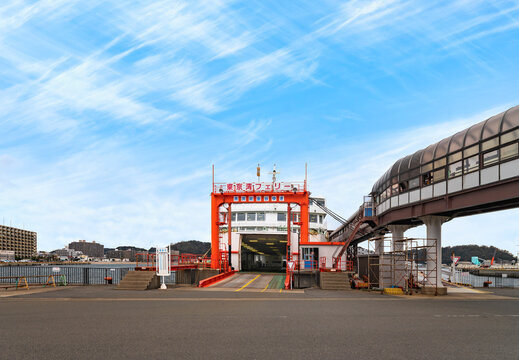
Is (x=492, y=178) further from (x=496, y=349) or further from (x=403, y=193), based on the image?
(x=496, y=349)

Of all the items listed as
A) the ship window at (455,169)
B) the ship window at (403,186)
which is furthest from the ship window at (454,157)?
the ship window at (403,186)

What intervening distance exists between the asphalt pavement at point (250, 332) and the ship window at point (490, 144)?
8961 millimetres

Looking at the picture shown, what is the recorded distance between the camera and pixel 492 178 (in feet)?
72.8

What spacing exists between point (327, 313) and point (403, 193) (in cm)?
1769

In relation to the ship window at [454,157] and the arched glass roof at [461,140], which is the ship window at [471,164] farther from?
the arched glass roof at [461,140]

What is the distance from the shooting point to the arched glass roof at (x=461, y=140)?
22.1 metres

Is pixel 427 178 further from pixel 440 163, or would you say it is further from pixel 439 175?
pixel 440 163

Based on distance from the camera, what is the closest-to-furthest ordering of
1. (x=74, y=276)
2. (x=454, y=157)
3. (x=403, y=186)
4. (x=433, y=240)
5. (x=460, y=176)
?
1. (x=460, y=176)
2. (x=454, y=157)
3. (x=433, y=240)
4. (x=403, y=186)
5. (x=74, y=276)

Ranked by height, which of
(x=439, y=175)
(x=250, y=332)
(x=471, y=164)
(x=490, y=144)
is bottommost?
(x=250, y=332)

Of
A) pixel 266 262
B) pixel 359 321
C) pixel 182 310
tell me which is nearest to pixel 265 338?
pixel 359 321

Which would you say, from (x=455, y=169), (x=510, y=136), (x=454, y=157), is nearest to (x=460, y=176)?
(x=455, y=169)

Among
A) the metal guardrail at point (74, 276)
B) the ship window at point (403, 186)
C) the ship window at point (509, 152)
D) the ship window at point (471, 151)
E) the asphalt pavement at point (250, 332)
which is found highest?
the ship window at point (471, 151)

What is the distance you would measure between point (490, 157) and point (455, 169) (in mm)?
2917

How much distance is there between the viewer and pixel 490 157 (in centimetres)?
2286
